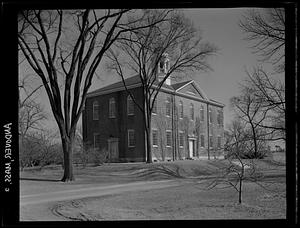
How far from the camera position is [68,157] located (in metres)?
5.20

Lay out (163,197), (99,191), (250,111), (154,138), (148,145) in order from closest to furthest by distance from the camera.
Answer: (163,197) → (99,191) → (250,111) → (154,138) → (148,145)

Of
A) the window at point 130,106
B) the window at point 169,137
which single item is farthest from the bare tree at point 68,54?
the window at point 169,137

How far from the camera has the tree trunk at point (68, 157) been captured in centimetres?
506

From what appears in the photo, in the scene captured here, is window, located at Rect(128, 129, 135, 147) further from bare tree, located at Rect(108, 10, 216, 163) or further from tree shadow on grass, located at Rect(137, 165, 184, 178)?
tree shadow on grass, located at Rect(137, 165, 184, 178)

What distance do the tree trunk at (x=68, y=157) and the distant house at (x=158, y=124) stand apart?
0.76 ft

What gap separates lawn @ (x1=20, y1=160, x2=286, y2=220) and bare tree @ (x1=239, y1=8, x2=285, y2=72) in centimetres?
147

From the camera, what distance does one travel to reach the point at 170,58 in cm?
515

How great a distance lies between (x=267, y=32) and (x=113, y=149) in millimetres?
2820

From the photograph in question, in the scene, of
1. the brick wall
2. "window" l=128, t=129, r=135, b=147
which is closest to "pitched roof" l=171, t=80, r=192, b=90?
the brick wall

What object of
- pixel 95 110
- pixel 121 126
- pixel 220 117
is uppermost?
pixel 95 110

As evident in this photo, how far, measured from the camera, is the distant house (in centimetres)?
509

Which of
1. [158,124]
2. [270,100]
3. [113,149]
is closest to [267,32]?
[270,100]

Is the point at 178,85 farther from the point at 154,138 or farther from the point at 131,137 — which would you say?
the point at 131,137
